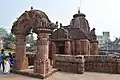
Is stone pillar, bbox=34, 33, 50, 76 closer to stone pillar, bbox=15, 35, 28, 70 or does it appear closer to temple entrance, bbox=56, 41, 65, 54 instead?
stone pillar, bbox=15, 35, 28, 70

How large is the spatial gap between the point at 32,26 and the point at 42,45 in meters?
1.28

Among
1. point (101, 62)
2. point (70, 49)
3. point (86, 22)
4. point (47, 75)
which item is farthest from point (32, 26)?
point (86, 22)

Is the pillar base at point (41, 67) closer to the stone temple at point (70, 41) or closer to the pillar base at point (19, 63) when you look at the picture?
the pillar base at point (19, 63)

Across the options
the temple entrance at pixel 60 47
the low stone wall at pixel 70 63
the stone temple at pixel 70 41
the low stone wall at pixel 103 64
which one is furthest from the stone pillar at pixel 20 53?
the temple entrance at pixel 60 47

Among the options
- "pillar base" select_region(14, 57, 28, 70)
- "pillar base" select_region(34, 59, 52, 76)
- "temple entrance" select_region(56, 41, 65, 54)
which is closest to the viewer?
"pillar base" select_region(34, 59, 52, 76)

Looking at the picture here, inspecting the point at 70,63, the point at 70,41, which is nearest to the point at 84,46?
the point at 70,41

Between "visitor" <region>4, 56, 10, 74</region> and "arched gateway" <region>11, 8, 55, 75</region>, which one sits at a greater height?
"arched gateway" <region>11, 8, 55, 75</region>

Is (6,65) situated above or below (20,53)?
below

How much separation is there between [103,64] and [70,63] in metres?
2.32

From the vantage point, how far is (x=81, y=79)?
8.86 metres

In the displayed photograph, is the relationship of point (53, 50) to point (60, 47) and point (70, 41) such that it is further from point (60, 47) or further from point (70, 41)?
point (70, 41)

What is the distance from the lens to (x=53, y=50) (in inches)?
669

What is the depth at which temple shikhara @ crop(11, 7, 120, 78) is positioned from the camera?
909 centimetres

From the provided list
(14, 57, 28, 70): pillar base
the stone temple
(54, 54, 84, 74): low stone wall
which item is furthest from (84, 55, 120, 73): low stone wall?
the stone temple
